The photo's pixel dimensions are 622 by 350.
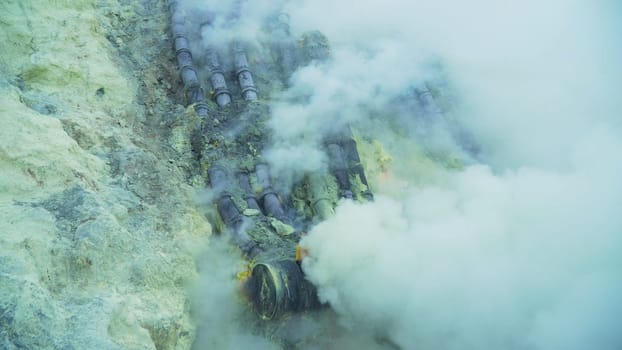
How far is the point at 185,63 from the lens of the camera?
19.2 feet

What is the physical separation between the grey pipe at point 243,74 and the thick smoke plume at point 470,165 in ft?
0.83

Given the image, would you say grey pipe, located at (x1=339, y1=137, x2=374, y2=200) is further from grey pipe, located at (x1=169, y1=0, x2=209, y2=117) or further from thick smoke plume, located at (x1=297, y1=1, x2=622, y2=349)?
grey pipe, located at (x1=169, y1=0, x2=209, y2=117)

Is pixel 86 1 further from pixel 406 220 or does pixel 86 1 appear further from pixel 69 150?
pixel 406 220

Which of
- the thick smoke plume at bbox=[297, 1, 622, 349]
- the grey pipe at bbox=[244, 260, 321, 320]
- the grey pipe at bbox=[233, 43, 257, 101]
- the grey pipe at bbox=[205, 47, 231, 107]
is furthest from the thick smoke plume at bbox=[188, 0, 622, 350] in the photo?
the grey pipe at bbox=[205, 47, 231, 107]

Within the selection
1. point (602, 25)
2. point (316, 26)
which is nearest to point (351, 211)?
point (316, 26)

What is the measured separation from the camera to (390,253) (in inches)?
149

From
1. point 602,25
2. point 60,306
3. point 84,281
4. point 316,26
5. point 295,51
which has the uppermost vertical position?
point 602,25

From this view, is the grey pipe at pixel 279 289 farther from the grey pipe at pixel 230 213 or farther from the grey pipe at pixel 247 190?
the grey pipe at pixel 247 190

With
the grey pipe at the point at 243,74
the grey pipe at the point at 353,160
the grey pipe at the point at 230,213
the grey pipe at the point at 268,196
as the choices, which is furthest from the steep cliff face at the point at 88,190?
the grey pipe at the point at 353,160

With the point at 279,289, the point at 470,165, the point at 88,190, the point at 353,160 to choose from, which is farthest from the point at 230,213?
the point at 470,165

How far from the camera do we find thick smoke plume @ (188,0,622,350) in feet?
11.2

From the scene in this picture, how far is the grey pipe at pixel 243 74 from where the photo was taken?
19.0 ft

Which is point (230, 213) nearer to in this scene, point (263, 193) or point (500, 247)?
point (263, 193)

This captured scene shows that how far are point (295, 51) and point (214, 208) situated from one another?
2.69 meters
